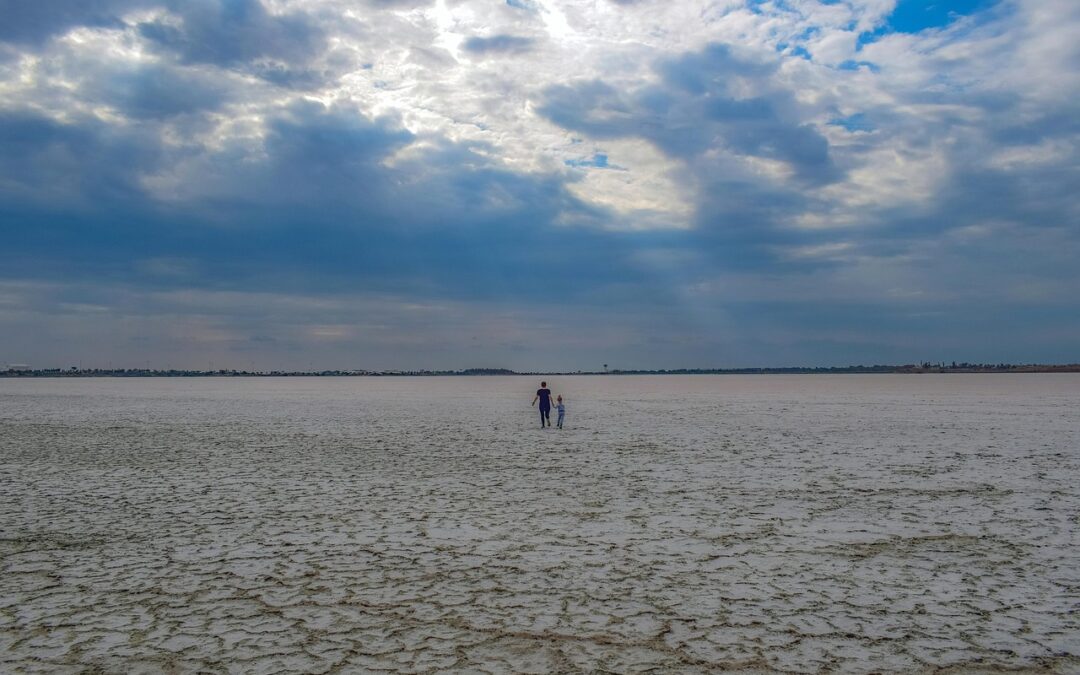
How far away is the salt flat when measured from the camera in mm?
5664

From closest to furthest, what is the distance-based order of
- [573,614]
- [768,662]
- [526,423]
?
[768,662] → [573,614] → [526,423]

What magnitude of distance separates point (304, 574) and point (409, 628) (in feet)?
6.86

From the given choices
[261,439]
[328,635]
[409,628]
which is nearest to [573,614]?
[409,628]

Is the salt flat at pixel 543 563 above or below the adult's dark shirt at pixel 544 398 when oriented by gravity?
below

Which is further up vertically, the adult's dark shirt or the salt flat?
the adult's dark shirt

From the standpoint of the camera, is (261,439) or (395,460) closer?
(395,460)

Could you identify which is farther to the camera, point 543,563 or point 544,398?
point 544,398

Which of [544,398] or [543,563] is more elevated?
[544,398]

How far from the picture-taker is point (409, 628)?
240 inches

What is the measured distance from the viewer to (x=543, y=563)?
26.3 feet

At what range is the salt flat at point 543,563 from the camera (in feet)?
18.6

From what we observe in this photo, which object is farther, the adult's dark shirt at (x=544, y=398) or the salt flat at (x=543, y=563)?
the adult's dark shirt at (x=544, y=398)

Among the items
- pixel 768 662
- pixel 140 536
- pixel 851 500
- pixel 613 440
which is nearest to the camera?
pixel 768 662

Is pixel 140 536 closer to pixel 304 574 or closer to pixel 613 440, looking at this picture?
pixel 304 574
